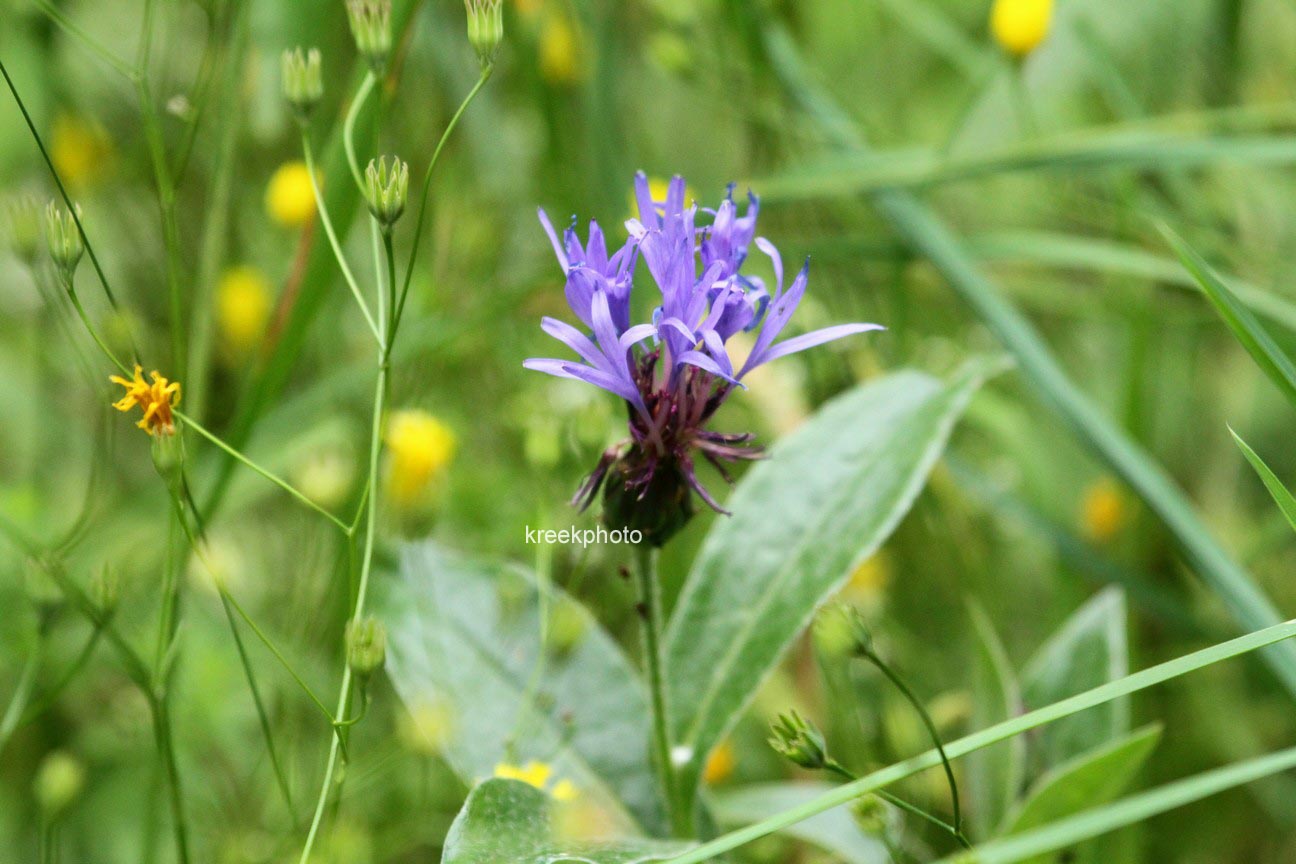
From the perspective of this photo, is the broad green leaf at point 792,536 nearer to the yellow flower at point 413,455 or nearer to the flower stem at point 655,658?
the flower stem at point 655,658

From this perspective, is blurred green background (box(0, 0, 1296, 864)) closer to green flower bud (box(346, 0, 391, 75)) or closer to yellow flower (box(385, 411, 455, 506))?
yellow flower (box(385, 411, 455, 506))

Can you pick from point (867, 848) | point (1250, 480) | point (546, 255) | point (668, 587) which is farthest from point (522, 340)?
point (1250, 480)

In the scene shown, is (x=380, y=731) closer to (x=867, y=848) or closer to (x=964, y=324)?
(x=867, y=848)

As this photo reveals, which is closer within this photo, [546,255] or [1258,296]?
[1258,296]

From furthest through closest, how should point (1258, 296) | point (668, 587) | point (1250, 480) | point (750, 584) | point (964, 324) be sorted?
point (964, 324) < point (1250, 480) < point (668, 587) < point (1258, 296) < point (750, 584)

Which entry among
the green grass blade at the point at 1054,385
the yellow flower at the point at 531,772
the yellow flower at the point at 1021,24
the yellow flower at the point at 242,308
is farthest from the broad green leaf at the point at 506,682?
the yellow flower at the point at 1021,24

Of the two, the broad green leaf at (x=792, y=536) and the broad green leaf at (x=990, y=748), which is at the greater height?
the broad green leaf at (x=792, y=536)

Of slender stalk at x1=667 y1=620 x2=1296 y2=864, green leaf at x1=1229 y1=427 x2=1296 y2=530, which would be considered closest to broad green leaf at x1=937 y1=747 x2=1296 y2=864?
slender stalk at x1=667 y1=620 x2=1296 y2=864
